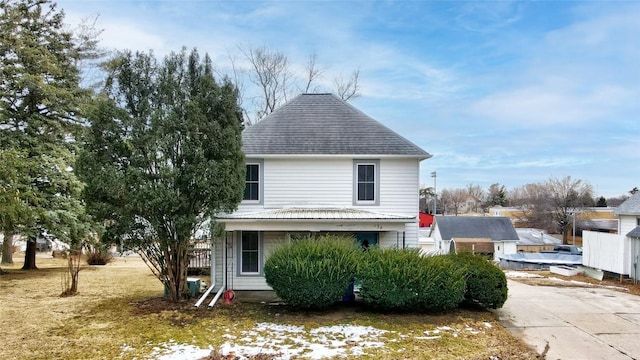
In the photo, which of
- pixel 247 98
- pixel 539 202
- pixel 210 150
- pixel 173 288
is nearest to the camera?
pixel 210 150

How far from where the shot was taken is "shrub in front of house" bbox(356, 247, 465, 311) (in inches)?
379

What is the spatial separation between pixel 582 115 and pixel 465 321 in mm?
15972

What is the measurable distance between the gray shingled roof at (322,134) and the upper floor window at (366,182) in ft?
1.50

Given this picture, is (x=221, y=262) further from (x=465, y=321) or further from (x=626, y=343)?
(x=626, y=343)

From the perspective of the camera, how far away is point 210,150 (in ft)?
33.3

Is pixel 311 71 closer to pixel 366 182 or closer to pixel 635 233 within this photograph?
pixel 366 182

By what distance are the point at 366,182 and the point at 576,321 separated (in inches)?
273

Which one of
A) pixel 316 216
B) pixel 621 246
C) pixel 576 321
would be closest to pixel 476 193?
pixel 621 246

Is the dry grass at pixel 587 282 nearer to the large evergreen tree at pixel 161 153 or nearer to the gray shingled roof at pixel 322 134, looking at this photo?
the gray shingled roof at pixel 322 134

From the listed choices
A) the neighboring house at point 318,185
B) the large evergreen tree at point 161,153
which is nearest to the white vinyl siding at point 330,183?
the neighboring house at point 318,185

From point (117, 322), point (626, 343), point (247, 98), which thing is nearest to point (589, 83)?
point (626, 343)

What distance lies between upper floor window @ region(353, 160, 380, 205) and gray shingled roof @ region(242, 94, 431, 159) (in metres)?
0.46

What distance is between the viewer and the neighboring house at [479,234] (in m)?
33.2

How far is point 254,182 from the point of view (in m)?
13.3
